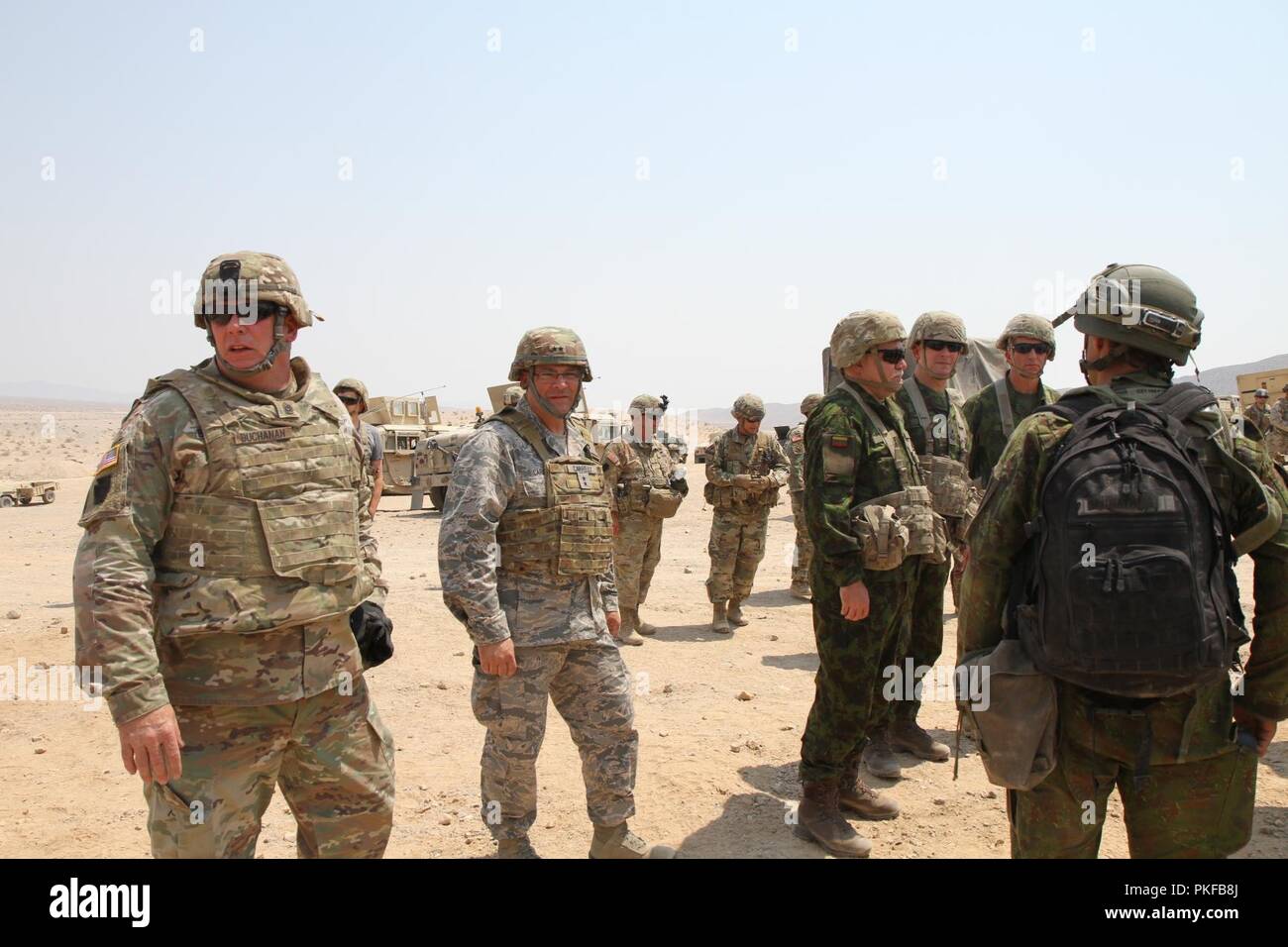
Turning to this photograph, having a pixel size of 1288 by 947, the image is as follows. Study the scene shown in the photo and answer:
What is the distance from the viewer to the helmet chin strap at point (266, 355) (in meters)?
2.86

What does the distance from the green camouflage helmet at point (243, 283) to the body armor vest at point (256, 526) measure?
9.1 inches

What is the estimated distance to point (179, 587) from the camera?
2.65m

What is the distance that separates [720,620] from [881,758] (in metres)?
3.79

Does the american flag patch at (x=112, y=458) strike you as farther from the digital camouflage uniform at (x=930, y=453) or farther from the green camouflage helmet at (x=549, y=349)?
the digital camouflage uniform at (x=930, y=453)

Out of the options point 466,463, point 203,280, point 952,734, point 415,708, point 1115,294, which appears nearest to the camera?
point 1115,294

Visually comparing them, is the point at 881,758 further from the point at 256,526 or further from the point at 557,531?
the point at 256,526

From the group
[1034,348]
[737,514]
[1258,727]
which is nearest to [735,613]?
[737,514]

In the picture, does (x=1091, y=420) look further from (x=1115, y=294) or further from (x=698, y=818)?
(x=698, y=818)

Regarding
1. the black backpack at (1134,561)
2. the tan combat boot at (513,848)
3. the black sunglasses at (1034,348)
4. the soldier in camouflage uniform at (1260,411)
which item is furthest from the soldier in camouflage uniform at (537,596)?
the soldier in camouflage uniform at (1260,411)

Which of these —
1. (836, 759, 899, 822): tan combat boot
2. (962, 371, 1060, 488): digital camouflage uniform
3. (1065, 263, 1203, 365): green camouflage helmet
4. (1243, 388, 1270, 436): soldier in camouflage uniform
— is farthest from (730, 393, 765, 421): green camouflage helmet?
(1243, 388, 1270, 436): soldier in camouflage uniform

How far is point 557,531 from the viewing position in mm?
3691

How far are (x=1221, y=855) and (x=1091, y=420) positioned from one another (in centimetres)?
121

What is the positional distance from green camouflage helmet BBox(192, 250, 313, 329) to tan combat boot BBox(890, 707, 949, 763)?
4007mm

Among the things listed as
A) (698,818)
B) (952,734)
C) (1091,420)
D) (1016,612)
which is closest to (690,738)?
(698,818)
